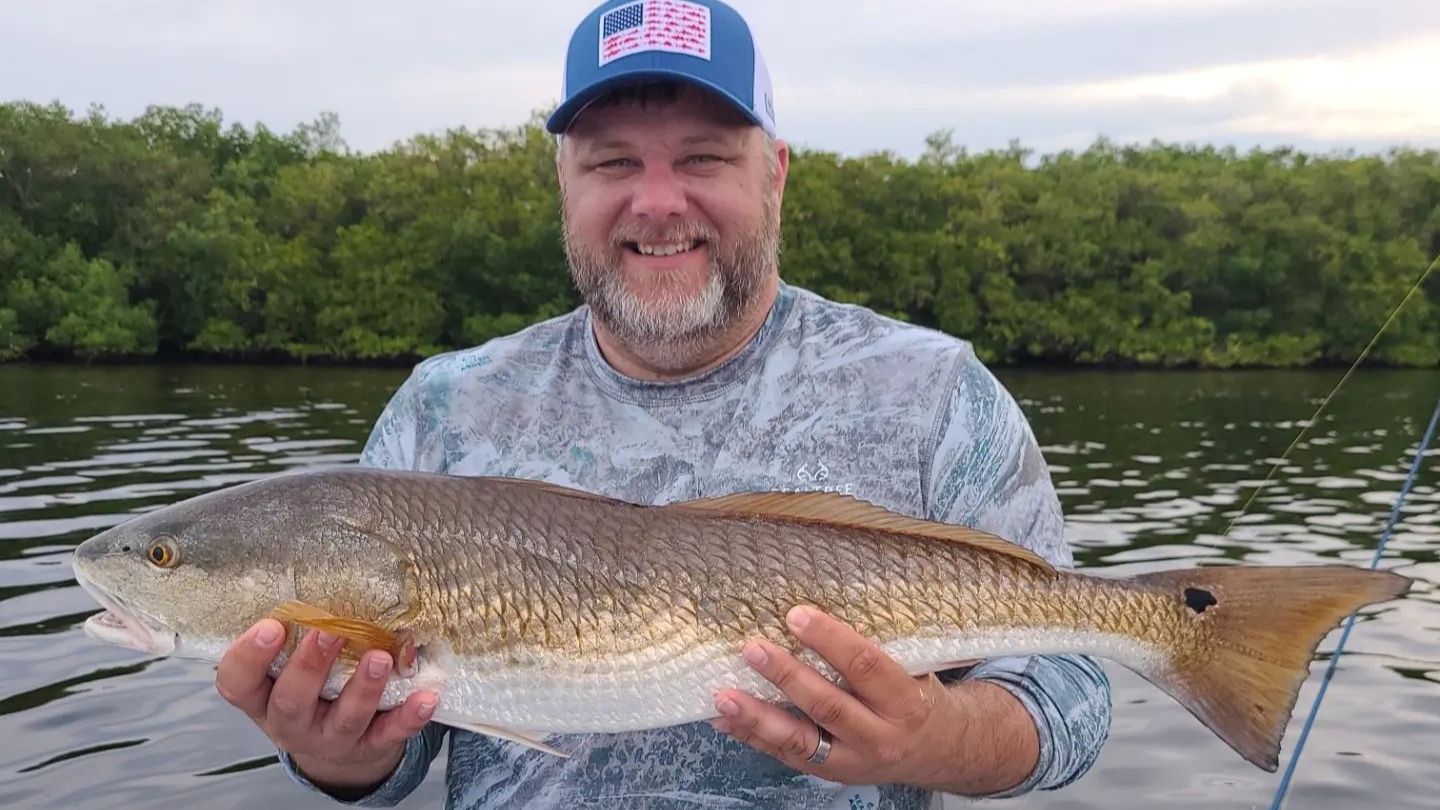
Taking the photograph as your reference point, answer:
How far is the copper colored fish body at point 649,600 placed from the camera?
2615mm

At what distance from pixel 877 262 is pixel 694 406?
5852 cm

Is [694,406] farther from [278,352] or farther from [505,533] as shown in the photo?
[278,352]

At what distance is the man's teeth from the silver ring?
131 centimetres

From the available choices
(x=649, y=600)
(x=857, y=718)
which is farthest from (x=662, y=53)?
(x=857, y=718)

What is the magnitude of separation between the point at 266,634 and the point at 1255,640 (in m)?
2.18

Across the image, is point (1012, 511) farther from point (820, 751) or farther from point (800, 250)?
point (800, 250)

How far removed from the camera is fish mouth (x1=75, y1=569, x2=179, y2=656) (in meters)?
2.75

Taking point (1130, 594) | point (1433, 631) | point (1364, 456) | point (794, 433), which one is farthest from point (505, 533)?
point (1364, 456)

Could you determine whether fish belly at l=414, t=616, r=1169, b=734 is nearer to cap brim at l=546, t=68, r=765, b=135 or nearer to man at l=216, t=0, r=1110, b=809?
man at l=216, t=0, r=1110, b=809

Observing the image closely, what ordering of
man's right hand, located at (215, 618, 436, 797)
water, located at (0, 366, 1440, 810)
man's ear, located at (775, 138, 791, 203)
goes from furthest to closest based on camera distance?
water, located at (0, 366, 1440, 810) < man's ear, located at (775, 138, 791, 203) < man's right hand, located at (215, 618, 436, 797)

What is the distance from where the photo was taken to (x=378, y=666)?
2.52 m

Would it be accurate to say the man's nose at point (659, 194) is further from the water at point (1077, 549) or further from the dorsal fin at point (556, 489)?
the water at point (1077, 549)

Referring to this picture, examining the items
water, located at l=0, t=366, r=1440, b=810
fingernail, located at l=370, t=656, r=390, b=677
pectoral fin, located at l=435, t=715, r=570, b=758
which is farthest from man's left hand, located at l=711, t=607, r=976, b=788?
water, located at l=0, t=366, r=1440, b=810

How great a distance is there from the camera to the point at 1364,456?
21438mm
